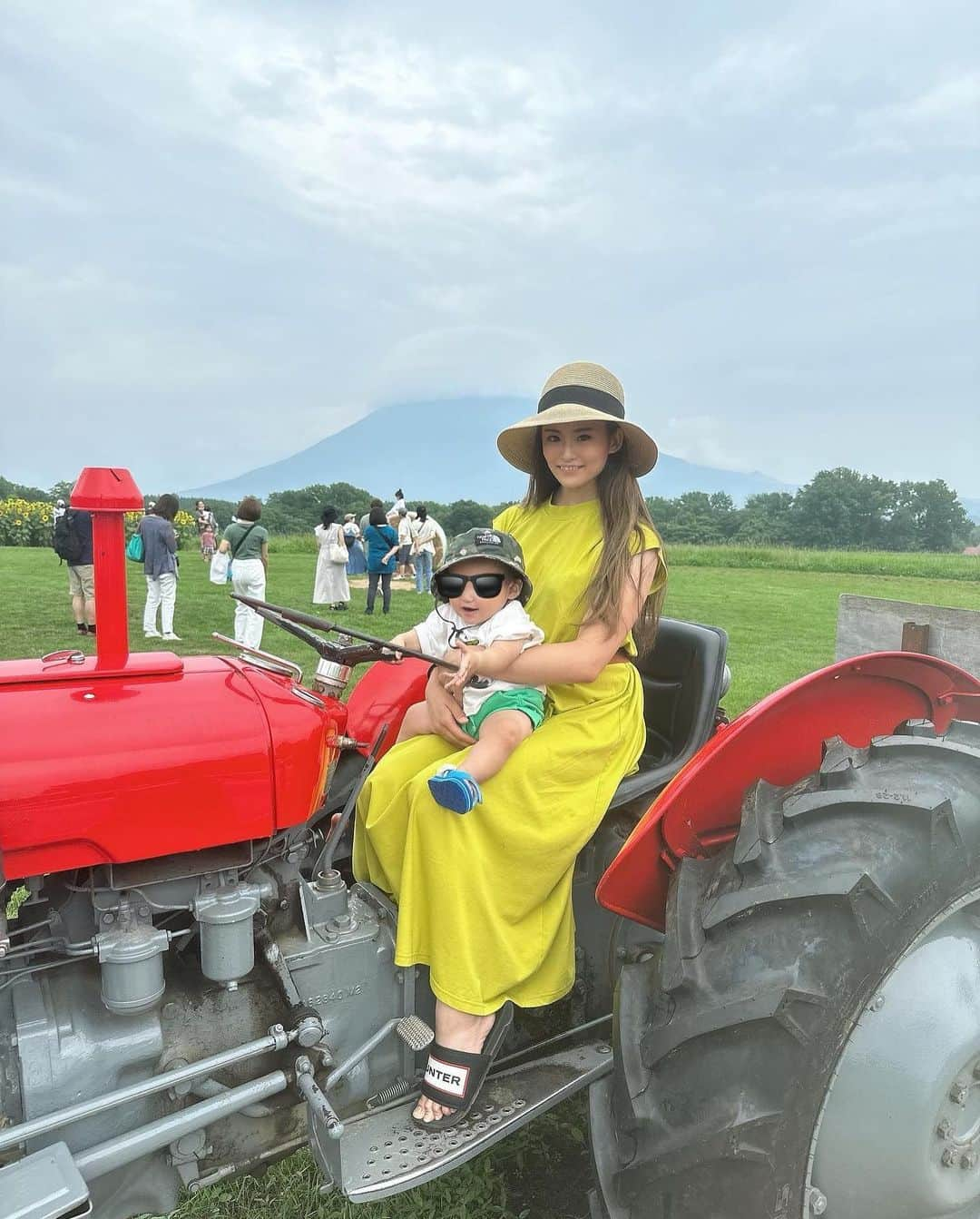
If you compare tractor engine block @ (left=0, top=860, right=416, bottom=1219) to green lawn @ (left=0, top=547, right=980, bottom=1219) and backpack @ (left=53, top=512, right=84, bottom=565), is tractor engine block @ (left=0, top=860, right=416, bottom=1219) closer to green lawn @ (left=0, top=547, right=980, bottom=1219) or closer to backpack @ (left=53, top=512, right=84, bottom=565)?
green lawn @ (left=0, top=547, right=980, bottom=1219)

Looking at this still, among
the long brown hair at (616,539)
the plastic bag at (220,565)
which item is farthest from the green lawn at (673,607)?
the long brown hair at (616,539)

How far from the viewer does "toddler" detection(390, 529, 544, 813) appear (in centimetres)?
187

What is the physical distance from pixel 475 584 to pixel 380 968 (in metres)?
0.84

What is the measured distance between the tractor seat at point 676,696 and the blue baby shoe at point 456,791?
473mm

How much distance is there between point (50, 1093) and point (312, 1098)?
17.6 inches

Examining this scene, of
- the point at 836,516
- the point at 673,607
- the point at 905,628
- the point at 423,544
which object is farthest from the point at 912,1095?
the point at 836,516

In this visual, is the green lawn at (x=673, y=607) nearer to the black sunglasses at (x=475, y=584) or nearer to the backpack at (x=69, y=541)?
the backpack at (x=69, y=541)

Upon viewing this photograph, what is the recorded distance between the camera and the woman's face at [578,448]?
7.16 feet

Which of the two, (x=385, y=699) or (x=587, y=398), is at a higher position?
(x=587, y=398)

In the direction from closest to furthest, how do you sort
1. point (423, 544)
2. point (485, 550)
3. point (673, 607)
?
point (485, 550) < point (423, 544) < point (673, 607)

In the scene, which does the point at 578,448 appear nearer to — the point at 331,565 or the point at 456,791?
the point at 456,791

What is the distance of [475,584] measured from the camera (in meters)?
1.95

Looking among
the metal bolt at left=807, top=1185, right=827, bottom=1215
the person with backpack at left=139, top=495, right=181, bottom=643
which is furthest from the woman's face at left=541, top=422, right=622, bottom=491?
the person with backpack at left=139, top=495, right=181, bottom=643

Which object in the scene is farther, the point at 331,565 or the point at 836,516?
the point at 836,516
